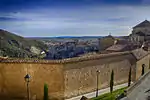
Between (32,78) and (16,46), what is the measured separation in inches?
1454

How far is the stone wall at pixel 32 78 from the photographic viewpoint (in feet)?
47.9

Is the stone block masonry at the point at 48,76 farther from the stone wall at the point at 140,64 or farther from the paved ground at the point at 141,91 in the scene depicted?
the paved ground at the point at 141,91

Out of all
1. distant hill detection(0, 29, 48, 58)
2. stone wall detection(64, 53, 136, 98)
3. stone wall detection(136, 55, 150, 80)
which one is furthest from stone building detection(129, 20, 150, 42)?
stone wall detection(64, 53, 136, 98)

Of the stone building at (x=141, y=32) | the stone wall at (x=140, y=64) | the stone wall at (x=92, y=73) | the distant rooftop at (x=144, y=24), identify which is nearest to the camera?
the stone wall at (x=92, y=73)

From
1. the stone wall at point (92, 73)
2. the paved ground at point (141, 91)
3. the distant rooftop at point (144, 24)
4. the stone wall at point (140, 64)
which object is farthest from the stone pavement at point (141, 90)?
the distant rooftop at point (144, 24)

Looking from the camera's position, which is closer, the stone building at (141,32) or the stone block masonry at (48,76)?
the stone block masonry at (48,76)

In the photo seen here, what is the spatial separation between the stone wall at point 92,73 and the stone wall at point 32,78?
67 cm

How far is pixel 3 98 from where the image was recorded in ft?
48.5

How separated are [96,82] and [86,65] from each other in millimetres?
1672

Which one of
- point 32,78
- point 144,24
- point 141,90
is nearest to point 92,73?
point 32,78

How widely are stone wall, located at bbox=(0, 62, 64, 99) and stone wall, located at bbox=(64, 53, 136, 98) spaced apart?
673 millimetres

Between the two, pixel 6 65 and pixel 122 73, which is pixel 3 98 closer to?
pixel 6 65

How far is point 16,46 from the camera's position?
50531 millimetres

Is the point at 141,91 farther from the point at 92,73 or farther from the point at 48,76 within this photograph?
the point at 92,73
